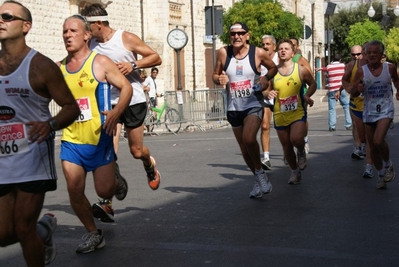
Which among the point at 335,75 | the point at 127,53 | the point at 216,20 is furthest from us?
the point at 216,20

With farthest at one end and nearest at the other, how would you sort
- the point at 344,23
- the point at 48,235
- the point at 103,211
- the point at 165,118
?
the point at 344,23
the point at 165,118
the point at 103,211
the point at 48,235

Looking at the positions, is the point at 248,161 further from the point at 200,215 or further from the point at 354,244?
the point at 354,244

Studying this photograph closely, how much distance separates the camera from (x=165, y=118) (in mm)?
25844

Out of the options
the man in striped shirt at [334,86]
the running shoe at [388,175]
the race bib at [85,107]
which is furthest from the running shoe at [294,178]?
the man in striped shirt at [334,86]

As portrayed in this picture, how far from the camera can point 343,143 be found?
18.3 m

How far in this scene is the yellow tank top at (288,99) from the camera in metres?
11.9

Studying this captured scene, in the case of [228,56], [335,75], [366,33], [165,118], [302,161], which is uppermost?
[366,33]

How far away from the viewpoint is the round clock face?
33094 millimetres

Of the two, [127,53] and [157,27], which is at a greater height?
[157,27]

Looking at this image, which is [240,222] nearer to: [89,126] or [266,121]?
[89,126]

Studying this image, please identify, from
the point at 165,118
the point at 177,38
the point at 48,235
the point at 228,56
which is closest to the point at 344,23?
the point at 177,38

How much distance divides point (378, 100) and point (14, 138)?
620 centimetres

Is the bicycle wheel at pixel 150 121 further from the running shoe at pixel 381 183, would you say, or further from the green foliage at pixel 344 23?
the green foliage at pixel 344 23

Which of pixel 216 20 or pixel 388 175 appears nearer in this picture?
pixel 388 175
